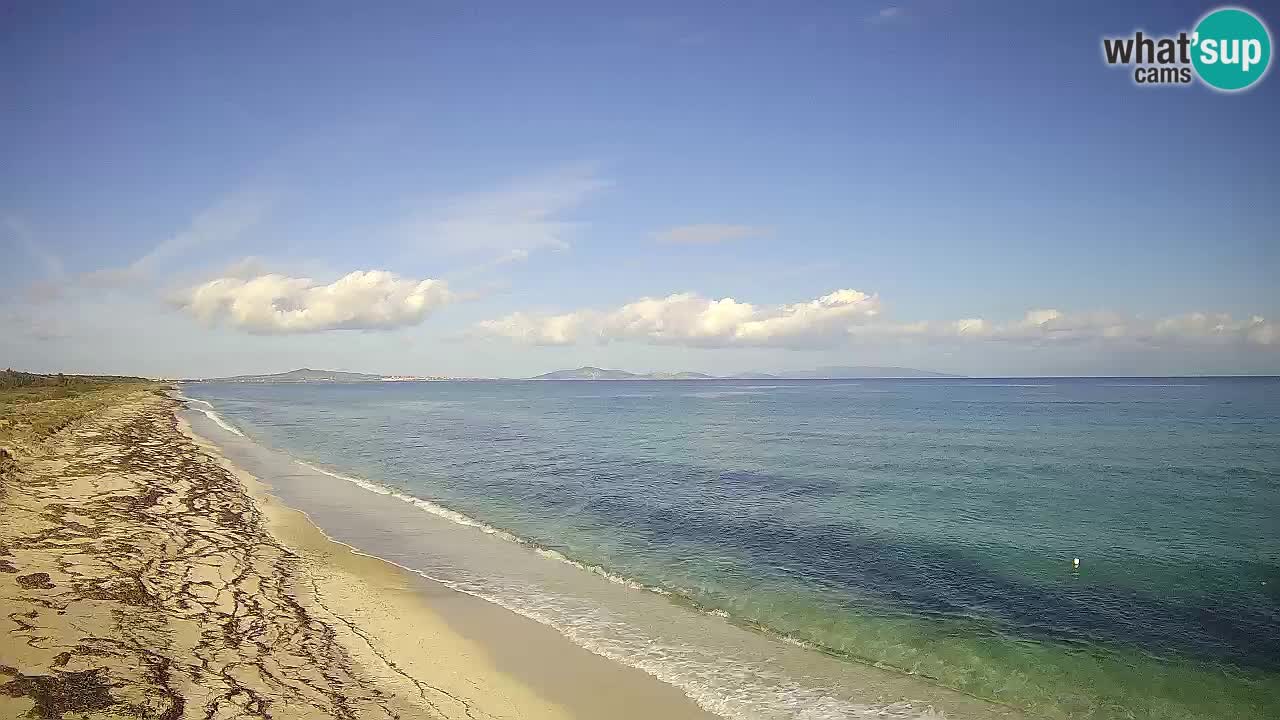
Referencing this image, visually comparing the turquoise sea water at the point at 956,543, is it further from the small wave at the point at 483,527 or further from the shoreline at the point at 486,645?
the shoreline at the point at 486,645

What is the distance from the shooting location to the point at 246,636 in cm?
1084

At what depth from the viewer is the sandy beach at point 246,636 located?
870 cm

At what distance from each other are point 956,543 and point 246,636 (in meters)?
18.5

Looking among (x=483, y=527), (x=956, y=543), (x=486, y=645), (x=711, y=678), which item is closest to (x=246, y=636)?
(x=486, y=645)

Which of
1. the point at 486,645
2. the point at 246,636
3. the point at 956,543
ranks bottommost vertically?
the point at 956,543

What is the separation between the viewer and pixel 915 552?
60.6 ft

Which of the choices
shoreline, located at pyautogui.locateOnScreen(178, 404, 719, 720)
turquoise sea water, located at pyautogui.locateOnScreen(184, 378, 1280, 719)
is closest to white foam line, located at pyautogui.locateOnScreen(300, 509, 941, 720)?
shoreline, located at pyautogui.locateOnScreen(178, 404, 719, 720)

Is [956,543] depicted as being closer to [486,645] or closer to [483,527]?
[486,645]

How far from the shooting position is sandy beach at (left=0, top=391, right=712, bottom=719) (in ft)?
28.6

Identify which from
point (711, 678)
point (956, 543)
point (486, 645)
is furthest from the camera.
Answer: point (956, 543)

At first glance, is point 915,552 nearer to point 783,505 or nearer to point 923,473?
point 783,505

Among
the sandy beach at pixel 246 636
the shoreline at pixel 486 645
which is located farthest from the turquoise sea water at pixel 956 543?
the sandy beach at pixel 246 636

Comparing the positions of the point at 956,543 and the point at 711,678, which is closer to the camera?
the point at 711,678

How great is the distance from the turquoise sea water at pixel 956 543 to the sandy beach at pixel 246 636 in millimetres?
4448
